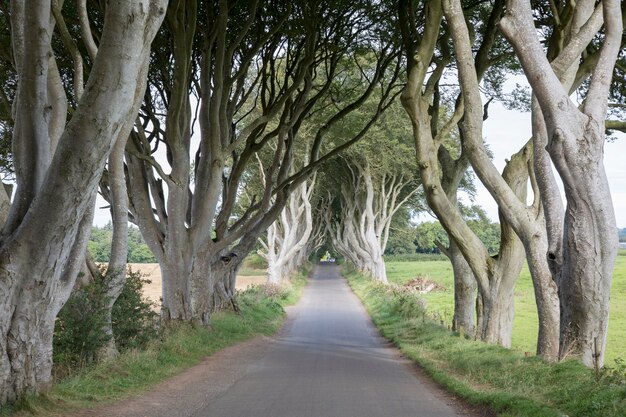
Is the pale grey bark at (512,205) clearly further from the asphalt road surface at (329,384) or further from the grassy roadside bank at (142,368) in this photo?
the grassy roadside bank at (142,368)

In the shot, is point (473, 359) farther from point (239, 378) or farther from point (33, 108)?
point (33, 108)

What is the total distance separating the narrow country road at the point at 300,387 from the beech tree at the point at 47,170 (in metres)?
1.27

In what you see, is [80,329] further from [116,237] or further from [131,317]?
[131,317]

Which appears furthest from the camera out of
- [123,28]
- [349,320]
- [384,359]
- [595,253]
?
[349,320]

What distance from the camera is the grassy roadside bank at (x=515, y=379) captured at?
8414mm

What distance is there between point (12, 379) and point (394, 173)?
1414 inches

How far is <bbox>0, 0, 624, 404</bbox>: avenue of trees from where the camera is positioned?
27.0 feet

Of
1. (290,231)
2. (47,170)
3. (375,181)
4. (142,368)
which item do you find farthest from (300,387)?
(375,181)

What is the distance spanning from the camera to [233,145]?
61.0 feet

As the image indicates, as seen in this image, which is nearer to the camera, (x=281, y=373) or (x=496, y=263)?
(x=281, y=373)

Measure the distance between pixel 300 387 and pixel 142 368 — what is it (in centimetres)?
261

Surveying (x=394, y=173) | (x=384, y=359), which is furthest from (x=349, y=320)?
(x=394, y=173)

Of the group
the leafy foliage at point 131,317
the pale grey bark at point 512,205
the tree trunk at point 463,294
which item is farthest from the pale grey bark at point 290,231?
the pale grey bark at point 512,205

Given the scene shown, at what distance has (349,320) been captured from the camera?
2766 cm
